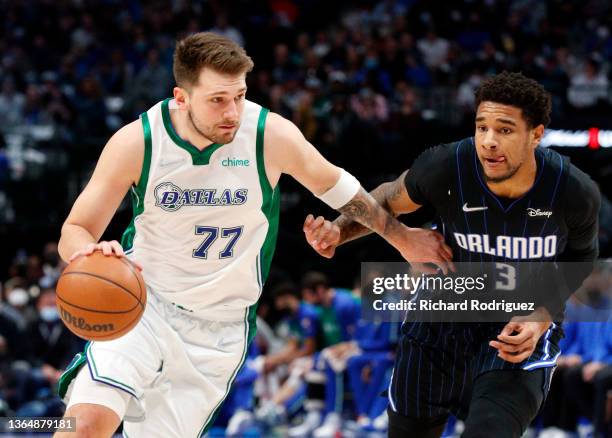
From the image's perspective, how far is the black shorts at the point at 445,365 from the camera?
5.02 meters

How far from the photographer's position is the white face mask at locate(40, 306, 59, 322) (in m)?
11.0

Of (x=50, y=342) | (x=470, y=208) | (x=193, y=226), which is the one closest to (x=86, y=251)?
(x=193, y=226)

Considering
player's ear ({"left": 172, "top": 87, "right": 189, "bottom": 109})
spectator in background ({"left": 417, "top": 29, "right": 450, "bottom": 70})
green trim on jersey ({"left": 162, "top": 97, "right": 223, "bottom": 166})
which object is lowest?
green trim on jersey ({"left": 162, "top": 97, "right": 223, "bottom": 166})

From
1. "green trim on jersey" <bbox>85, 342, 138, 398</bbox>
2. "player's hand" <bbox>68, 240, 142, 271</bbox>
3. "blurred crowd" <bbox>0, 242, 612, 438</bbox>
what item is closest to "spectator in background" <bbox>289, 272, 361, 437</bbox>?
"blurred crowd" <bbox>0, 242, 612, 438</bbox>

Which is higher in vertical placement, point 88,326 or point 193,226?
point 193,226

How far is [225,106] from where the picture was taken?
4.78 m

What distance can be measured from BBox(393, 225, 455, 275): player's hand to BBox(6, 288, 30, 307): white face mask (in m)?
7.12

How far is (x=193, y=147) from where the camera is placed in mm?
4887

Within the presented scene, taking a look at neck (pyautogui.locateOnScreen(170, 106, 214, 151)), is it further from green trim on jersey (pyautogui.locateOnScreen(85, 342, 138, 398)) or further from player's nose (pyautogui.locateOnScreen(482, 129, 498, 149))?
player's nose (pyautogui.locateOnScreen(482, 129, 498, 149))

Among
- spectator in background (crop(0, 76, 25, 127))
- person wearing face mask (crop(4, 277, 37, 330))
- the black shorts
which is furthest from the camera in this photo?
spectator in background (crop(0, 76, 25, 127))

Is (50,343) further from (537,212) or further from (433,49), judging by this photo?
(537,212)

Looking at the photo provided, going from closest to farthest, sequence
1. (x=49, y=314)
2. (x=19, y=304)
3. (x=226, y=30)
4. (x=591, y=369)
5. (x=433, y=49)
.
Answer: (x=591, y=369), (x=49, y=314), (x=19, y=304), (x=433, y=49), (x=226, y=30)

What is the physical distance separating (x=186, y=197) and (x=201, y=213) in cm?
11

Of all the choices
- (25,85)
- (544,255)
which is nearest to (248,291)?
(544,255)
